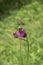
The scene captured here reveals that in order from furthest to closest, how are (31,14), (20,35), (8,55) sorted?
(31,14), (8,55), (20,35)

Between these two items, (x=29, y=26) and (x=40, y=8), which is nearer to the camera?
(x=29, y=26)

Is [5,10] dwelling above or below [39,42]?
above

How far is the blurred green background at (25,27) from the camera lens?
2.81 metres

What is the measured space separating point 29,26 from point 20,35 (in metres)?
1.34

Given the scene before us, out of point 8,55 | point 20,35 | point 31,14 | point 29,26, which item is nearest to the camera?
point 20,35

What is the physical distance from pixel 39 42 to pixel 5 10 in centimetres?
92

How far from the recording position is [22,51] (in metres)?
2.87

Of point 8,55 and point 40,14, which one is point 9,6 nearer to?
point 40,14

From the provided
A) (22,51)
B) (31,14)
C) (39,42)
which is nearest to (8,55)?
(22,51)

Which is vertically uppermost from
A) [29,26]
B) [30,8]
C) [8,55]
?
[30,8]

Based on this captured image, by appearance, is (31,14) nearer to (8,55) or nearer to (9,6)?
(9,6)

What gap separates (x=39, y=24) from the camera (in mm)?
3492

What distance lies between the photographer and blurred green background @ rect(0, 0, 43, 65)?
281cm

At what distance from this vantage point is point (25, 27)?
336 centimetres
